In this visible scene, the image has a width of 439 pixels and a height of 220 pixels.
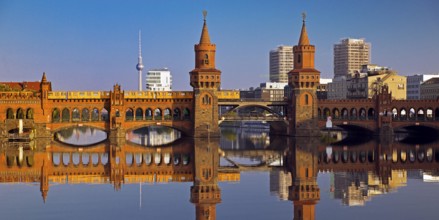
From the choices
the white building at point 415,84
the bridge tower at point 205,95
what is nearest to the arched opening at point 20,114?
the bridge tower at point 205,95

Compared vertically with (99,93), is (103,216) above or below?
below

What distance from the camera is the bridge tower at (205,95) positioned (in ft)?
335

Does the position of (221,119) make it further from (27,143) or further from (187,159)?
(187,159)

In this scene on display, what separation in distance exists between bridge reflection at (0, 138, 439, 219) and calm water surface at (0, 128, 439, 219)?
9 centimetres

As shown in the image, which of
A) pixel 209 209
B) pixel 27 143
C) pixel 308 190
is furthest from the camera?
pixel 27 143

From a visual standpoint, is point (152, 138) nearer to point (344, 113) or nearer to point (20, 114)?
point (20, 114)

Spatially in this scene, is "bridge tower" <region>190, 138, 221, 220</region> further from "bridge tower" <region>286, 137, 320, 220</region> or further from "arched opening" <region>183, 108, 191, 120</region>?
"arched opening" <region>183, 108, 191, 120</region>

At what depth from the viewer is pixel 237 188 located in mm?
47594

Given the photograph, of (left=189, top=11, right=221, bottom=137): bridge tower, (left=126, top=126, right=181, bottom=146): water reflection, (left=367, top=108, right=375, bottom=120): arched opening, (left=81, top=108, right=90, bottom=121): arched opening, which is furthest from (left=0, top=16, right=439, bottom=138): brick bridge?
(left=126, top=126, right=181, bottom=146): water reflection

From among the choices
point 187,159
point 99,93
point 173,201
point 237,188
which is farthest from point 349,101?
point 173,201

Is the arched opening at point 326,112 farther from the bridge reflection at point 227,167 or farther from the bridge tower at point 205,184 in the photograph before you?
the bridge tower at point 205,184

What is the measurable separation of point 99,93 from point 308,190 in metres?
64.3

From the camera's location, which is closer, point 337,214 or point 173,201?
point 337,214

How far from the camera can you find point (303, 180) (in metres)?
51.0
